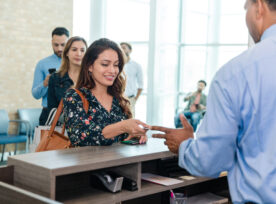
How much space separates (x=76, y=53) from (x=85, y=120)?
4.57ft

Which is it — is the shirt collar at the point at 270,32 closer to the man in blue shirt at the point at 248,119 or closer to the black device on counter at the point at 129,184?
A: the man in blue shirt at the point at 248,119

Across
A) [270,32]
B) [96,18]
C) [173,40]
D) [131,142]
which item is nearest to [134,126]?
[131,142]

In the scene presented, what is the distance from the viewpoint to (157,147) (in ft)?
8.23

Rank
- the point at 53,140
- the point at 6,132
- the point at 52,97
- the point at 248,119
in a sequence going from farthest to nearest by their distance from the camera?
the point at 6,132, the point at 52,97, the point at 53,140, the point at 248,119

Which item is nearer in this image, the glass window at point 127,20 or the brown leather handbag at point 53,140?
the brown leather handbag at point 53,140

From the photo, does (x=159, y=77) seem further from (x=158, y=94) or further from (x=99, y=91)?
(x=99, y=91)

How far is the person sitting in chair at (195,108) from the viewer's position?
28.1 feet

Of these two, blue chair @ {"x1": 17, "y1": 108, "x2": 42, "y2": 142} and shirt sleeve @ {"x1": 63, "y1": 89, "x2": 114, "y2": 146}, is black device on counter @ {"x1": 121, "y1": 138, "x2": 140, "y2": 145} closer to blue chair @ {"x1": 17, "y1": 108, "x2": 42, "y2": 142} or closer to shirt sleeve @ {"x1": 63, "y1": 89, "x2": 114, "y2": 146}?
shirt sleeve @ {"x1": 63, "y1": 89, "x2": 114, "y2": 146}

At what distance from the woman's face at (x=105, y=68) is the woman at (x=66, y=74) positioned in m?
0.84

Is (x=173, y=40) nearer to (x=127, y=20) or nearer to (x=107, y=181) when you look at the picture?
(x=127, y=20)

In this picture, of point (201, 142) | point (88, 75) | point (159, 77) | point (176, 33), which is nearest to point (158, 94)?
point (159, 77)

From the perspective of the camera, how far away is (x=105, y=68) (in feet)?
9.06

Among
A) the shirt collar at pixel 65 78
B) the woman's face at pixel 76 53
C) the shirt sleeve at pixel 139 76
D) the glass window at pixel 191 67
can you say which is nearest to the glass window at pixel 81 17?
the shirt sleeve at pixel 139 76

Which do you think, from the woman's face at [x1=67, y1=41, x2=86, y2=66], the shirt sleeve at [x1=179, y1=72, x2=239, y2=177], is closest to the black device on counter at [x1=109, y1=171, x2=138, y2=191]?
the shirt sleeve at [x1=179, y1=72, x2=239, y2=177]
